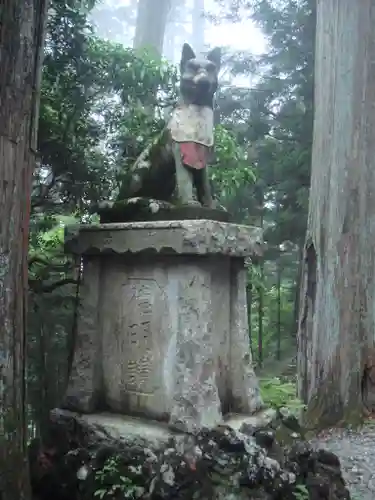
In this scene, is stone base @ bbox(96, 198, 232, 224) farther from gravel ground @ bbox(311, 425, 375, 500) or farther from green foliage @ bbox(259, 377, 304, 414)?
gravel ground @ bbox(311, 425, 375, 500)

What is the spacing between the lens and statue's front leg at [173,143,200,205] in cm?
332

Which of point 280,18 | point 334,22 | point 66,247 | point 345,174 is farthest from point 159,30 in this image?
point 66,247

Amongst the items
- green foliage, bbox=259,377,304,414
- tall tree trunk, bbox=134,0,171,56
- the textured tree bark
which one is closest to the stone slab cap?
green foliage, bbox=259,377,304,414

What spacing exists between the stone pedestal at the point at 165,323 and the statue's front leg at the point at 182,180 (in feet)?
0.96

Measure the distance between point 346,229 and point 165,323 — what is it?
3283 millimetres

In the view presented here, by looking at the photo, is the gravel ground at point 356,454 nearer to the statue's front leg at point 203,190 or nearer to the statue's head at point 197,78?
the statue's front leg at point 203,190

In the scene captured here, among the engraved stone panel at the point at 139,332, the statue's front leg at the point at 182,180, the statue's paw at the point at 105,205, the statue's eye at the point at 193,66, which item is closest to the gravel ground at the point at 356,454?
the engraved stone panel at the point at 139,332

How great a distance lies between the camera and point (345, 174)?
588 centimetres

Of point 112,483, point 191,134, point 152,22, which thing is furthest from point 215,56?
point 152,22

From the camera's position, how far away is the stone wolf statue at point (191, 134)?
3361 mm

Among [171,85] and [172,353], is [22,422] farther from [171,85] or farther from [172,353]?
[171,85]

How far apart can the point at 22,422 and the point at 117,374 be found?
0.78 metres

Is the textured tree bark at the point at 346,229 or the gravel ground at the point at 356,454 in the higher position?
the textured tree bark at the point at 346,229

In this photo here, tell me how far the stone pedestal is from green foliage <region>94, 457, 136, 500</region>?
374 millimetres
